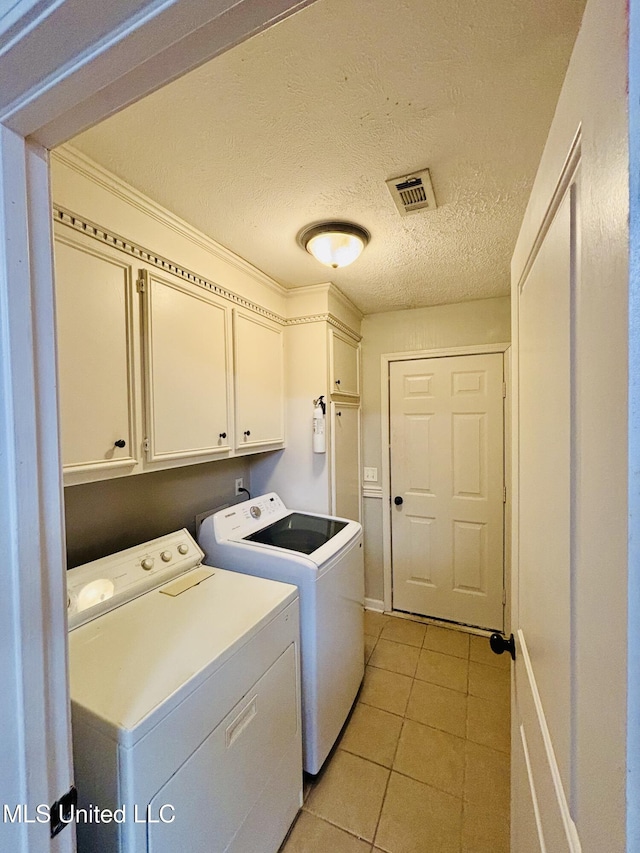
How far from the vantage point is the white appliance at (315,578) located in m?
1.48

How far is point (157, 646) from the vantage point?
Result: 104cm

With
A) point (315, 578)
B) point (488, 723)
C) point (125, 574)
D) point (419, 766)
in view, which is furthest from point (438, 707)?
point (125, 574)

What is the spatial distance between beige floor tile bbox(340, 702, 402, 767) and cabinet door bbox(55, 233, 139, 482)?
1697 mm

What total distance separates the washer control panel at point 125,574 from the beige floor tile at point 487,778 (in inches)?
60.1

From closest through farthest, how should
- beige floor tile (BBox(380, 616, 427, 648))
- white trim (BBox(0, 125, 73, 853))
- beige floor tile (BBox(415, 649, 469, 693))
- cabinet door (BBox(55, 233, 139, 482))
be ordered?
white trim (BBox(0, 125, 73, 853)), cabinet door (BBox(55, 233, 139, 482)), beige floor tile (BBox(415, 649, 469, 693)), beige floor tile (BBox(380, 616, 427, 648))

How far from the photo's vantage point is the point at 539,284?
0.68 meters

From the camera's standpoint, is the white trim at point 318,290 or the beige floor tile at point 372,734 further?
the white trim at point 318,290

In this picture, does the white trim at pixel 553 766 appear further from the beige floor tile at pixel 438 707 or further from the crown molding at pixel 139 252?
the crown molding at pixel 139 252

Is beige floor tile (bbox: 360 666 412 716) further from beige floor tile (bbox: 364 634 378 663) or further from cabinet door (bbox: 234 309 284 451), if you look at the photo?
cabinet door (bbox: 234 309 284 451)

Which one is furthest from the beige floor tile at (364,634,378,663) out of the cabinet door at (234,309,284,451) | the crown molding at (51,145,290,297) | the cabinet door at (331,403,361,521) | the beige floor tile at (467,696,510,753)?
the crown molding at (51,145,290,297)

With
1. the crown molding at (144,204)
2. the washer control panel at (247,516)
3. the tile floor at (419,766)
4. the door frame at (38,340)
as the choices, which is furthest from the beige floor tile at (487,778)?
the crown molding at (144,204)

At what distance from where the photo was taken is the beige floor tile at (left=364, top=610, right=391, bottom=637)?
8.37 ft

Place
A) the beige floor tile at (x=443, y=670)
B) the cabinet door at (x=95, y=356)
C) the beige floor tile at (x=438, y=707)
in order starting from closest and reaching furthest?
the cabinet door at (x=95, y=356) < the beige floor tile at (x=438, y=707) < the beige floor tile at (x=443, y=670)

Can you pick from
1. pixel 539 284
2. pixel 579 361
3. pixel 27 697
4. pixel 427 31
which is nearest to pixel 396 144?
pixel 427 31
